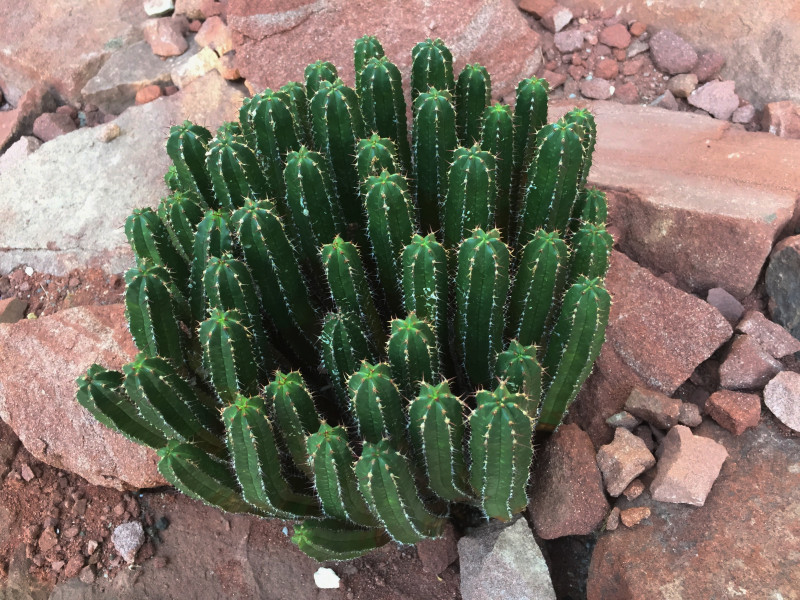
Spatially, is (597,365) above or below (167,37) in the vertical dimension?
below

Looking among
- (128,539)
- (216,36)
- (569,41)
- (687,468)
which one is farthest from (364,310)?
(216,36)

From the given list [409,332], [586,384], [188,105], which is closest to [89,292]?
[188,105]

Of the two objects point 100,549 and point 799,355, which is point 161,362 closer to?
point 100,549

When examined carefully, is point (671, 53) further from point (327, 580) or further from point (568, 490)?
point (327, 580)

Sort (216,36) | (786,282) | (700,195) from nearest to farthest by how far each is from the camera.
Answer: (786,282)
(700,195)
(216,36)

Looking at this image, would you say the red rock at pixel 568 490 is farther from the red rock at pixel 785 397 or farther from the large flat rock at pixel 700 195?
the large flat rock at pixel 700 195

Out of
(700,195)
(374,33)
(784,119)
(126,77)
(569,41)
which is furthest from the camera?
(126,77)
